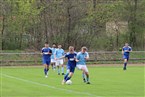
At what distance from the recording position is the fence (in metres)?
43.5

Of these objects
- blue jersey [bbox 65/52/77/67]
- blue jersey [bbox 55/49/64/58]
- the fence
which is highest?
blue jersey [bbox 65/52/77/67]

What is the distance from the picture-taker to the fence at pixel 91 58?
43531mm

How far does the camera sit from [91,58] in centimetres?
4588

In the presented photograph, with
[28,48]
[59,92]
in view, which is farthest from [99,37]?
[59,92]

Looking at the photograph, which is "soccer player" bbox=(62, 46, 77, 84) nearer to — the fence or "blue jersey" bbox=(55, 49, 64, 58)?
"blue jersey" bbox=(55, 49, 64, 58)

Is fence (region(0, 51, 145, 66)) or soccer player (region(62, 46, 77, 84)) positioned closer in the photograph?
soccer player (region(62, 46, 77, 84))

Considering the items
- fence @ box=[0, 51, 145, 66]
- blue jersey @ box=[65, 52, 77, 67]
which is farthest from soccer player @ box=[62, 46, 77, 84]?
fence @ box=[0, 51, 145, 66]

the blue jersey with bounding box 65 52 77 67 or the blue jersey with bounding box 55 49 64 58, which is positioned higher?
the blue jersey with bounding box 65 52 77 67

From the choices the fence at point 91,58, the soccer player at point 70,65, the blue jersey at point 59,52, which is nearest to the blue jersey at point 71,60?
the soccer player at point 70,65

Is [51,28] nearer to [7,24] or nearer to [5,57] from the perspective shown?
[7,24]

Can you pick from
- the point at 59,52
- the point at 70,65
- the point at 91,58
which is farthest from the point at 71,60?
the point at 91,58

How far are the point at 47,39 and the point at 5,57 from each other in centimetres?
924

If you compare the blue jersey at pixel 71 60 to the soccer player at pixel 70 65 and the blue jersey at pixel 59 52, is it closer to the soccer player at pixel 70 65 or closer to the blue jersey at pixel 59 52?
the soccer player at pixel 70 65

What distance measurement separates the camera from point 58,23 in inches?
2046
